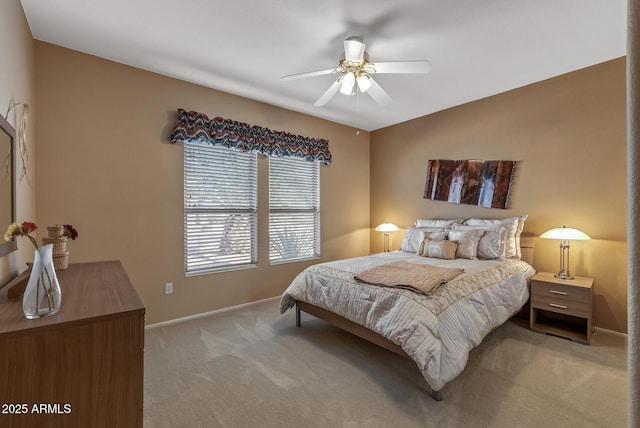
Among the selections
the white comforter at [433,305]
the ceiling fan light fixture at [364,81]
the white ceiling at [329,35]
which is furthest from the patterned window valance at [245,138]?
the white comforter at [433,305]

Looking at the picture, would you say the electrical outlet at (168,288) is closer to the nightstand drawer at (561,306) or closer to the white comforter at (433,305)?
the white comforter at (433,305)

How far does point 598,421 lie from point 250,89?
163 inches

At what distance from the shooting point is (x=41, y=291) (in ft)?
3.72

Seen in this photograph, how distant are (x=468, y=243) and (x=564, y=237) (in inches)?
34.3

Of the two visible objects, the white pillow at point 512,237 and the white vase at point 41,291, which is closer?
the white vase at point 41,291

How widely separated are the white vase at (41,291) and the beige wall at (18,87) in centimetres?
51

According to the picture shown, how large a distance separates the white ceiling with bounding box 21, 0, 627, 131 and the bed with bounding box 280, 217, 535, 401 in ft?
6.68

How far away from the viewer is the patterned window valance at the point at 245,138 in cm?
326

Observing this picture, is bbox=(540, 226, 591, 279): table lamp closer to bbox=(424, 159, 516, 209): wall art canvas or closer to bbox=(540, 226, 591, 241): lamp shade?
bbox=(540, 226, 591, 241): lamp shade

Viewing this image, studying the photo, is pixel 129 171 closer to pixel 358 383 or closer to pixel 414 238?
pixel 358 383

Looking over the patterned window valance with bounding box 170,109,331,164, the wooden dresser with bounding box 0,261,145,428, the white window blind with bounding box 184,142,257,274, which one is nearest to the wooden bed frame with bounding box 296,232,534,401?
the white window blind with bounding box 184,142,257,274

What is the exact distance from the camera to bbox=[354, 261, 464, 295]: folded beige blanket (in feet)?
7.46

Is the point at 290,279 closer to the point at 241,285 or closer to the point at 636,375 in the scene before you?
the point at 241,285

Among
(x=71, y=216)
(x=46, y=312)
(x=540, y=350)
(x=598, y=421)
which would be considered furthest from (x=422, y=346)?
(x=71, y=216)
